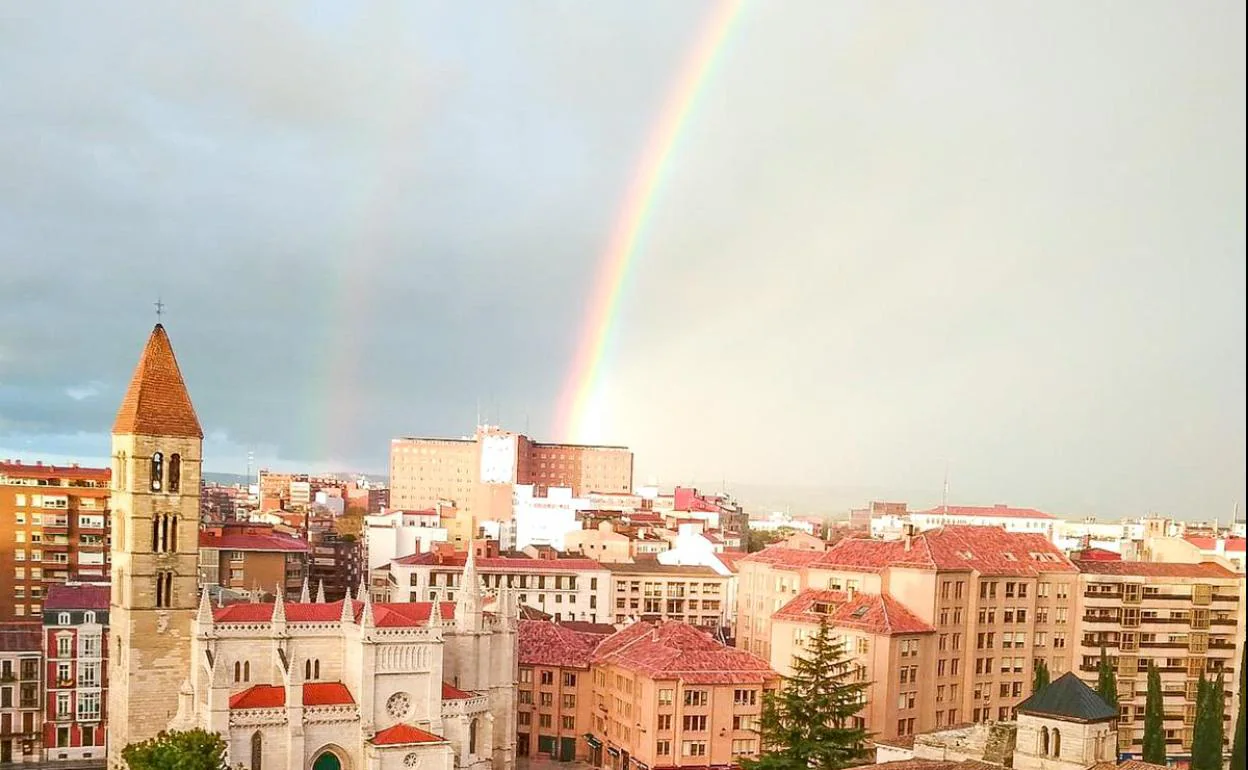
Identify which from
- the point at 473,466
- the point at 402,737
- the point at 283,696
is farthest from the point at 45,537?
the point at 473,466

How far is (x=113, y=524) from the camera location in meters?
53.2

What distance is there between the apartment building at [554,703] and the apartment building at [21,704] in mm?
31222

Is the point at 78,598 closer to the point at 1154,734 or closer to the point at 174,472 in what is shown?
the point at 174,472

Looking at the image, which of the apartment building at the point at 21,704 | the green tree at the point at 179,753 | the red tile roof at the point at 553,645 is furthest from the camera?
the red tile roof at the point at 553,645

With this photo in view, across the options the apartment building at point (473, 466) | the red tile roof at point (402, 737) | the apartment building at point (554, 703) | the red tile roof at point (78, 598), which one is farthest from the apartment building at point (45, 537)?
the apartment building at point (473, 466)

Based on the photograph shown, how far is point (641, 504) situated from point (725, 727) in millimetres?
102303

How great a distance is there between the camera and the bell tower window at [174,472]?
5300 cm

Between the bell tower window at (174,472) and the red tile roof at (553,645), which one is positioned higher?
the bell tower window at (174,472)

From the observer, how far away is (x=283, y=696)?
4816cm

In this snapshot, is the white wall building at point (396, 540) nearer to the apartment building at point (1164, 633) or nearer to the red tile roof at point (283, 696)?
the red tile roof at point (283, 696)

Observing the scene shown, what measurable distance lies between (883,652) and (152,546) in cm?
4093

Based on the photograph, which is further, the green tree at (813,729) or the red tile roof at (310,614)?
the red tile roof at (310,614)

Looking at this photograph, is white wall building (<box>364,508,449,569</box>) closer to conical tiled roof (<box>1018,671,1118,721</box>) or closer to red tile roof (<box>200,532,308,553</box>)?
red tile roof (<box>200,532,308,553</box>)

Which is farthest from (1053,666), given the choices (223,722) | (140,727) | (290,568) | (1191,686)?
(290,568)
